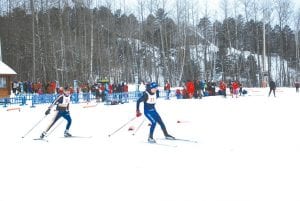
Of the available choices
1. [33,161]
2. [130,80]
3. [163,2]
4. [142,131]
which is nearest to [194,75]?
[130,80]

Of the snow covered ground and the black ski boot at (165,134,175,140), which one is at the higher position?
the black ski boot at (165,134,175,140)

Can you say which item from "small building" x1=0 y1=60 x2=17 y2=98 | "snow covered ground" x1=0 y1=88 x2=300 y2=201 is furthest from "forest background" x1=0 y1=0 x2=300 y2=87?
"snow covered ground" x1=0 y1=88 x2=300 y2=201

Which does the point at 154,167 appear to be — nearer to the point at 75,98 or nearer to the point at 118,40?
the point at 75,98

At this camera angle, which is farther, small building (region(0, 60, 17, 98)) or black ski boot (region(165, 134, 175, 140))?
small building (region(0, 60, 17, 98))

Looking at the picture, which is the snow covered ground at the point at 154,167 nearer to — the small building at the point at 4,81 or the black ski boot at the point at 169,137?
the black ski boot at the point at 169,137

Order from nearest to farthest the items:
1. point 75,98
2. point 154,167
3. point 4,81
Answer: point 154,167 → point 75,98 → point 4,81

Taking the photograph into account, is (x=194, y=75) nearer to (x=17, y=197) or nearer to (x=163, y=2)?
(x=163, y=2)

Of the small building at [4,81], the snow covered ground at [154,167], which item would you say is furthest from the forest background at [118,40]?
the snow covered ground at [154,167]

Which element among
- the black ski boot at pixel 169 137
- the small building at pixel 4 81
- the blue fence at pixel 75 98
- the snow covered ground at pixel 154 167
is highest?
the small building at pixel 4 81

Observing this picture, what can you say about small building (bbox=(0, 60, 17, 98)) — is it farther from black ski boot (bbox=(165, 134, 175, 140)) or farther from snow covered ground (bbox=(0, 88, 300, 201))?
black ski boot (bbox=(165, 134, 175, 140))

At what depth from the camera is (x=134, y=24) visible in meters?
66.4

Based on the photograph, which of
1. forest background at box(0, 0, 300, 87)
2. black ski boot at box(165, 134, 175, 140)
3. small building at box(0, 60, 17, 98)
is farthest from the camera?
forest background at box(0, 0, 300, 87)

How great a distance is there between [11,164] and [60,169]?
4.20 ft

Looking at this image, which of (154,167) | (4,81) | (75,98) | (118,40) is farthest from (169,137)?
(118,40)
